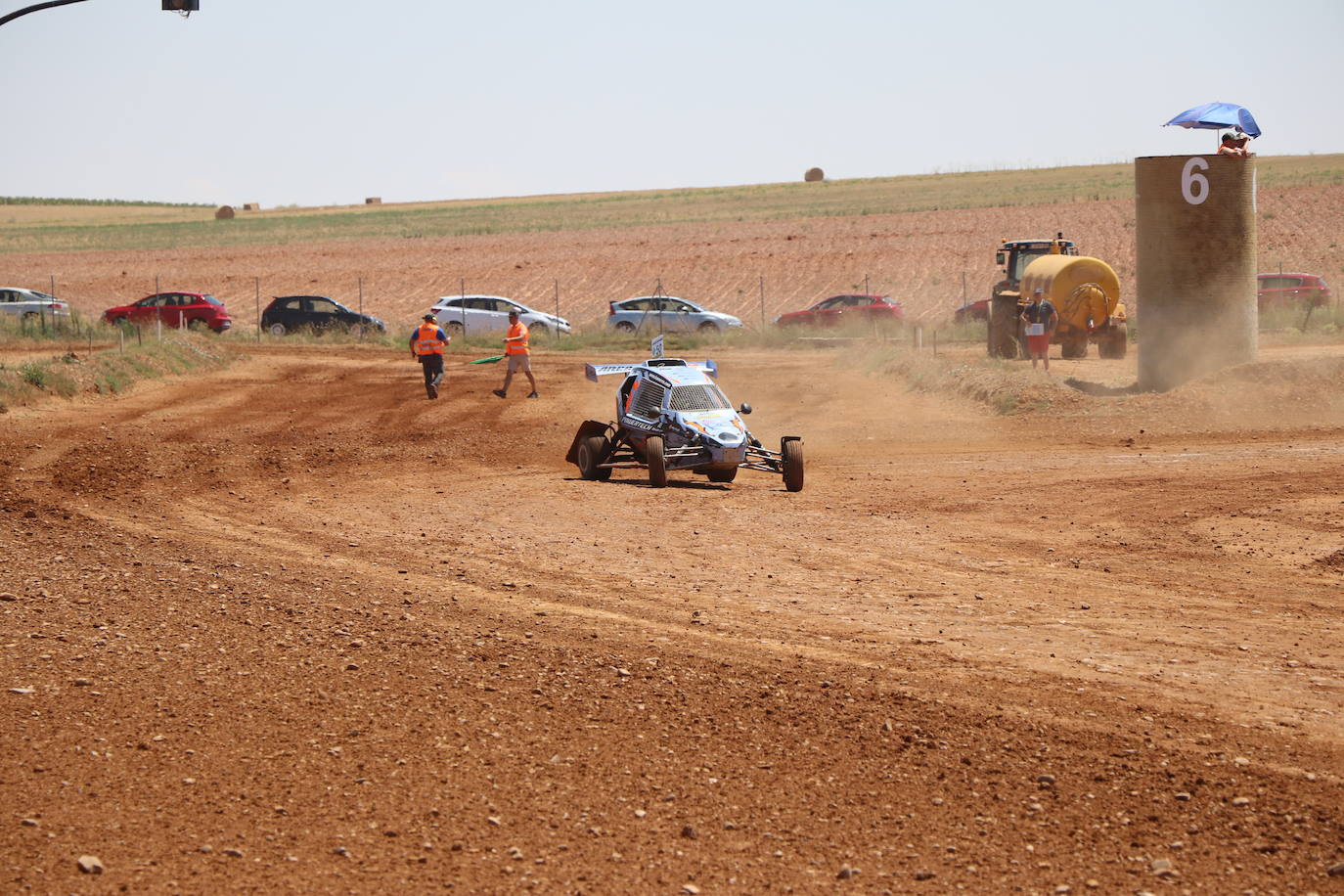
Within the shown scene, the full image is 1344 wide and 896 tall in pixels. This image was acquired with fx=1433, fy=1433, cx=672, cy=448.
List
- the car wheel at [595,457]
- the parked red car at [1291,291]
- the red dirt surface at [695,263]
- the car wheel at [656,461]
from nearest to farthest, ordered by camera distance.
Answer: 1. the car wheel at [656,461]
2. the car wheel at [595,457]
3. the parked red car at [1291,291]
4. the red dirt surface at [695,263]

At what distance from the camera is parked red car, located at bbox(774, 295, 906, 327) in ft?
141

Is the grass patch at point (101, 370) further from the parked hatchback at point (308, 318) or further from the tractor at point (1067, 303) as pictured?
the tractor at point (1067, 303)

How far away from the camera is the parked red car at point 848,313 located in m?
43.1

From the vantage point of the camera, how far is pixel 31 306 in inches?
1715

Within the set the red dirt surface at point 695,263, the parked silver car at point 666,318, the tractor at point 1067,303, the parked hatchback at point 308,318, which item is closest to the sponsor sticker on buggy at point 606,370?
the tractor at point 1067,303

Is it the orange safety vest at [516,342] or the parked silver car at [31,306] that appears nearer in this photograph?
the orange safety vest at [516,342]

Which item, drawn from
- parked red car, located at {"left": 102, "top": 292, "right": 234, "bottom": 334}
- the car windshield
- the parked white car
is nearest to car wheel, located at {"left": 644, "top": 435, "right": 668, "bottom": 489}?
the car windshield

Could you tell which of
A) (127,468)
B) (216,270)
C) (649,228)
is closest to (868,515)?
(127,468)

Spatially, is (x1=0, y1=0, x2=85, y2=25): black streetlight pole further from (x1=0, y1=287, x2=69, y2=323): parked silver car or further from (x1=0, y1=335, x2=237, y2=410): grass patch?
(x1=0, y1=287, x2=69, y2=323): parked silver car

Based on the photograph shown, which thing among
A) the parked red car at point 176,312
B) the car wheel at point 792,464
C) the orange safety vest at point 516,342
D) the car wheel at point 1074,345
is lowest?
the car wheel at point 792,464

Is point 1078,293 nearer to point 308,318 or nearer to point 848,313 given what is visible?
point 848,313

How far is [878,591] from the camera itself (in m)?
11.3

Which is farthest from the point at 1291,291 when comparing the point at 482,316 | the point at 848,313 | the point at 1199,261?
the point at 482,316

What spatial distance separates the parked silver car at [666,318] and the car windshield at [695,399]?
2609 centimetres
